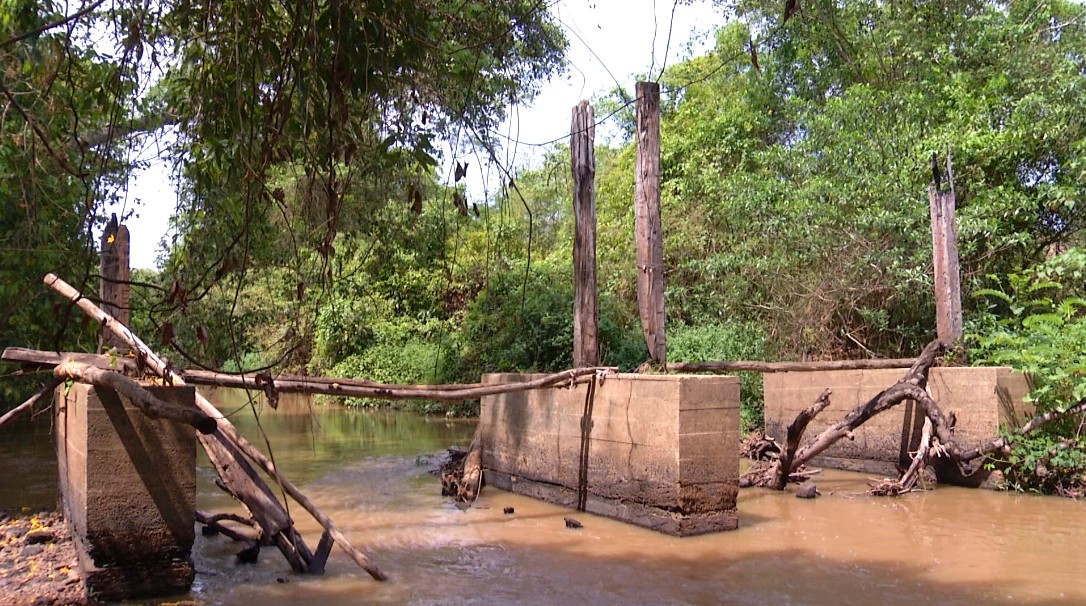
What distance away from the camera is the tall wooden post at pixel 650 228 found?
9.52m

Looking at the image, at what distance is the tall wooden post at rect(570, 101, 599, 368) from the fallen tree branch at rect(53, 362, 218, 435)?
5.19 meters

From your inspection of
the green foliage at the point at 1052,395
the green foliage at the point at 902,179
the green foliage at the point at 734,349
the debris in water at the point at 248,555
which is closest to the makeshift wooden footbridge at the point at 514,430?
the debris in water at the point at 248,555

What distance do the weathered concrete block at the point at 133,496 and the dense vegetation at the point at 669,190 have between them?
29.8 inches

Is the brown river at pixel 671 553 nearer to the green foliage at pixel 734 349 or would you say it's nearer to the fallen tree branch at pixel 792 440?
the fallen tree branch at pixel 792 440

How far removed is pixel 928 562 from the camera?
714cm

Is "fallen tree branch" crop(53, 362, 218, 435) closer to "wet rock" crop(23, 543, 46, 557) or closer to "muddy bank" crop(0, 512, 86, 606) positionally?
"muddy bank" crop(0, 512, 86, 606)

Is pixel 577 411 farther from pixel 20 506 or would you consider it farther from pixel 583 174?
pixel 20 506

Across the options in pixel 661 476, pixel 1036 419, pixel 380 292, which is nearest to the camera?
pixel 661 476

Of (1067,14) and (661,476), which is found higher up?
(1067,14)

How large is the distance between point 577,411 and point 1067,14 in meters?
14.7

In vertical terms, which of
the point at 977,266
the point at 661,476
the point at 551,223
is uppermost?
the point at 551,223

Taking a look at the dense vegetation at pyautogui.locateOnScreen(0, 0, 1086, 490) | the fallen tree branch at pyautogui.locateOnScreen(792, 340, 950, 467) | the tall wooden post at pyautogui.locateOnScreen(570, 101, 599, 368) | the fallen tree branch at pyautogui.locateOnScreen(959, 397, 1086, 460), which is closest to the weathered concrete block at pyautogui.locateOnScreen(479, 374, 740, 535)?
the tall wooden post at pyautogui.locateOnScreen(570, 101, 599, 368)

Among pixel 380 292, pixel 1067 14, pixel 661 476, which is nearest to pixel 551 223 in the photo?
pixel 380 292

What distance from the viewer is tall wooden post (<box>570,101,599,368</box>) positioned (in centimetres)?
970
